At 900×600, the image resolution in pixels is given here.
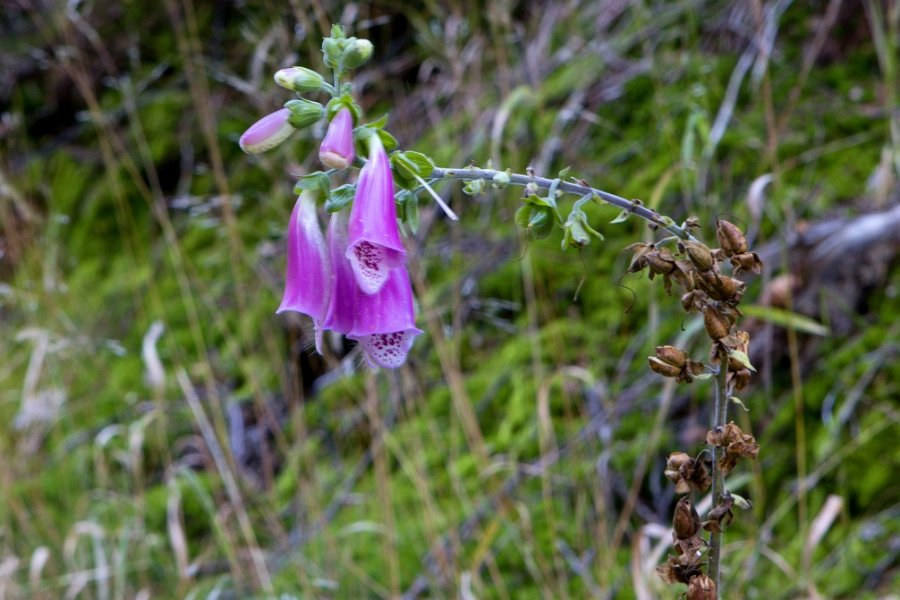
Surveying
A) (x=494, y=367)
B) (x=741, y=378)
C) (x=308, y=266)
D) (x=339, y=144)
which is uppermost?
(x=339, y=144)

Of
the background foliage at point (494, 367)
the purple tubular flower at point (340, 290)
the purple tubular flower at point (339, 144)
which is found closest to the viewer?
the purple tubular flower at point (339, 144)

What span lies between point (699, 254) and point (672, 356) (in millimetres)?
85

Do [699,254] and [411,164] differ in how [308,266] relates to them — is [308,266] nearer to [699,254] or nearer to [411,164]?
[411,164]

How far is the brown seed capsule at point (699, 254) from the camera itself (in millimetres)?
678

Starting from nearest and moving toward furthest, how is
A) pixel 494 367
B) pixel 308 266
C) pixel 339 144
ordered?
pixel 339 144
pixel 308 266
pixel 494 367

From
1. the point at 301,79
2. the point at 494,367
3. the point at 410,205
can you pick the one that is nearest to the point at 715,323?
the point at 410,205

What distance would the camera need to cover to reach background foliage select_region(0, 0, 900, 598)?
1.66 metres

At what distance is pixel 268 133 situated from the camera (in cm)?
72

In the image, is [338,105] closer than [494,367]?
Yes

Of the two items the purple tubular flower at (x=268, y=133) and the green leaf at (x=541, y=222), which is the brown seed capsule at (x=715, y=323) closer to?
the green leaf at (x=541, y=222)

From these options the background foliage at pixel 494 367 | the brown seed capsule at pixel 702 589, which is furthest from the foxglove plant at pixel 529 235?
the background foliage at pixel 494 367

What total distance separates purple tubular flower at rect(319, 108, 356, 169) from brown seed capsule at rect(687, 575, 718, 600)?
15.6 inches

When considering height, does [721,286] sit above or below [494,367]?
above

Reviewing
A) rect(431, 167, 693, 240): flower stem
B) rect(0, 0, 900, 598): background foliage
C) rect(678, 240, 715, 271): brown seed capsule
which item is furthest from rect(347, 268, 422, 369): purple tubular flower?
rect(0, 0, 900, 598): background foliage
